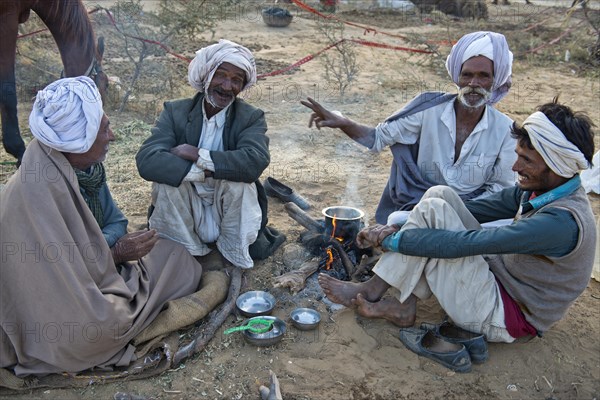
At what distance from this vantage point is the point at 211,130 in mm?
3734

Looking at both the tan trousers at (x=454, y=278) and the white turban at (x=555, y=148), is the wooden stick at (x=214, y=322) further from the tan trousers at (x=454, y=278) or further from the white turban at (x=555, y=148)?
the white turban at (x=555, y=148)

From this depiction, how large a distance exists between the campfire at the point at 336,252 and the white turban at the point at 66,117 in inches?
59.4

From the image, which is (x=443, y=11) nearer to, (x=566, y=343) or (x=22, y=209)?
(x=566, y=343)

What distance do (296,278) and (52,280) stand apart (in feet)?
4.94

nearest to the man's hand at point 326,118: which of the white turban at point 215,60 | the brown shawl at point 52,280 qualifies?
the white turban at point 215,60

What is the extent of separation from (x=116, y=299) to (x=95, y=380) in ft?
1.32

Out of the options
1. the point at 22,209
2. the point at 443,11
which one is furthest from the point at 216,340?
the point at 443,11

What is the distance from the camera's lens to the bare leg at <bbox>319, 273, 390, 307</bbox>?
132 inches

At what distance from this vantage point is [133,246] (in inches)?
124

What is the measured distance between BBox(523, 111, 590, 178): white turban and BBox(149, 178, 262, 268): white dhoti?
5.61 feet

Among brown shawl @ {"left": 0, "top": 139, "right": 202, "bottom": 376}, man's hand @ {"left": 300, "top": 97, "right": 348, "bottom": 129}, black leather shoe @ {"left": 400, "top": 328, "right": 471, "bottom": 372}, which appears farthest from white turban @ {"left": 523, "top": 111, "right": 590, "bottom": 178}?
brown shawl @ {"left": 0, "top": 139, "right": 202, "bottom": 376}

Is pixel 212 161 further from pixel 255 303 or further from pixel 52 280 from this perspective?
pixel 52 280

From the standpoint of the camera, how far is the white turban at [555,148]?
274 cm

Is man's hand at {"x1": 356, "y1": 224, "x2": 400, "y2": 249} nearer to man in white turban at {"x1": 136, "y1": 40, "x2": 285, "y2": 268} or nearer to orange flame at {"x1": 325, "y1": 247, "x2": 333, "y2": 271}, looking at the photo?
orange flame at {"x1": 325, "y1": 247, "x2": 333, "y2": 271}
